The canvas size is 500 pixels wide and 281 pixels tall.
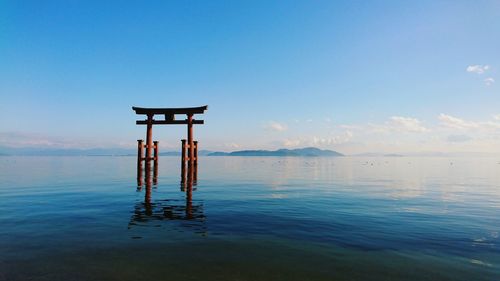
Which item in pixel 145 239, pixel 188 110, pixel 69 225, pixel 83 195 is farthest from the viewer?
pixel 188 110

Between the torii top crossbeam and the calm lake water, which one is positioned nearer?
the calm lake water

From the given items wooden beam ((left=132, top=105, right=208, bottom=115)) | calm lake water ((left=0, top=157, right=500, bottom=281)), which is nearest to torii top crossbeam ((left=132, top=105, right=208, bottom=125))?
wooden beam ((left=132, top=105, right=208, bottom=115))

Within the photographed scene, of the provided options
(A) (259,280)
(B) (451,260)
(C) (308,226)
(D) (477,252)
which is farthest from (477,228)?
(A) (259,280)

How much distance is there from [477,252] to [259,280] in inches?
209

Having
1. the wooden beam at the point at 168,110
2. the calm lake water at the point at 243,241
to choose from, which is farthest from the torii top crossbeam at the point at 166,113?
the calm lake water at the point at 243,241

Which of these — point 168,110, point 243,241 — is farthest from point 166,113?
point 243,241

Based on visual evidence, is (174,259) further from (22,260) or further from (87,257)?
(22,260)

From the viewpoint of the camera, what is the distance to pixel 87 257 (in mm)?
6023

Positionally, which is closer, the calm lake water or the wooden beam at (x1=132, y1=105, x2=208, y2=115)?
the calm lake water

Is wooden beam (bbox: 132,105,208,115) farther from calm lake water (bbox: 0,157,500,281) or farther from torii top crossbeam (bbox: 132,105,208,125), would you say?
calm lake water (bbox: 0,157,500,281)

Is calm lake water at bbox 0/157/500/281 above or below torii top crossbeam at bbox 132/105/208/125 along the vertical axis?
below

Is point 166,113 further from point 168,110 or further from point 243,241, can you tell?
point 243,241

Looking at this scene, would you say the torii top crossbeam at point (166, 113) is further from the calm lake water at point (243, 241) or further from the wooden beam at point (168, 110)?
the calm lake water at point (243, 241)

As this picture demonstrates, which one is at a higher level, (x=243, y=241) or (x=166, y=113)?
(x=166, y=113)
